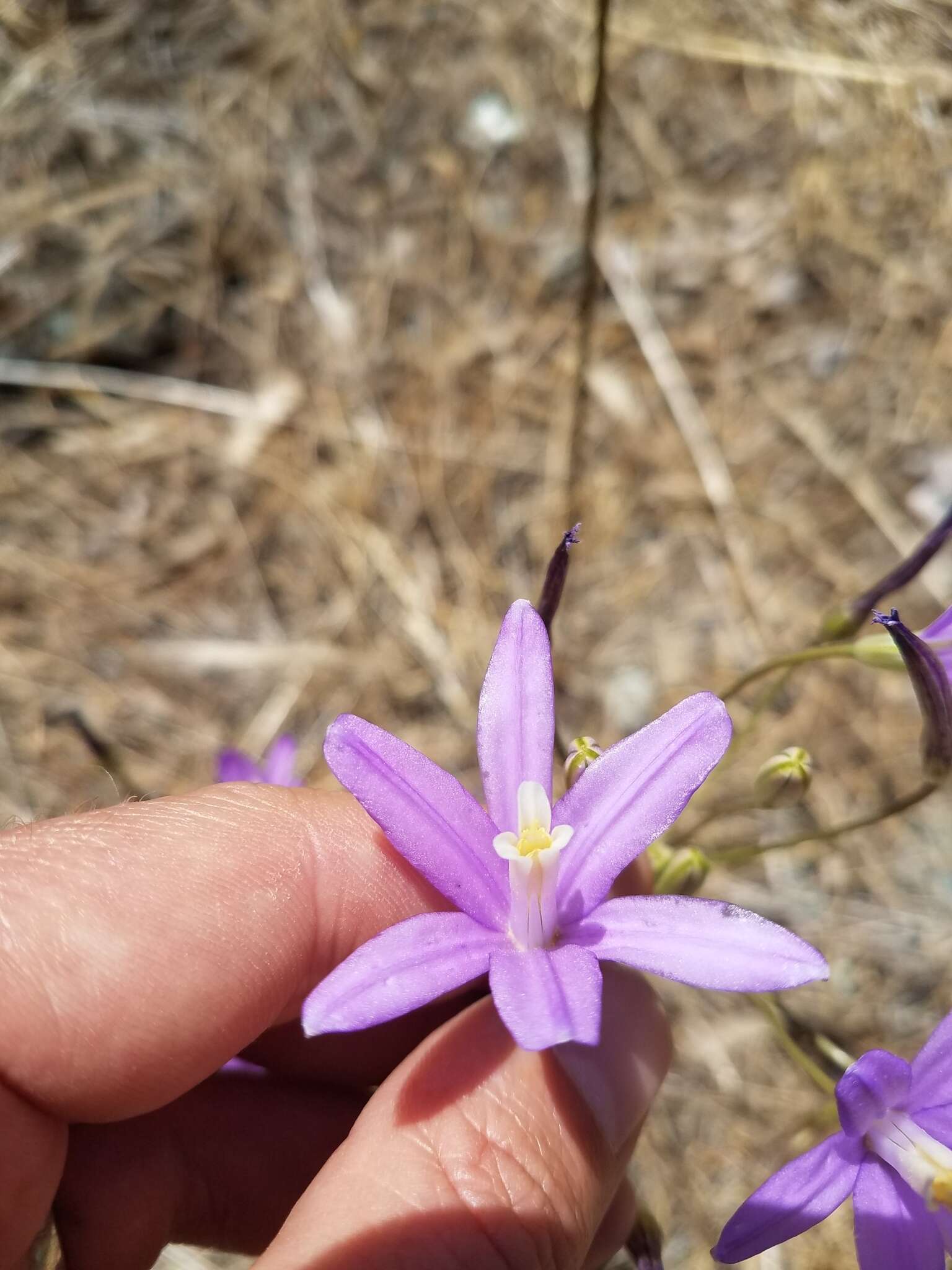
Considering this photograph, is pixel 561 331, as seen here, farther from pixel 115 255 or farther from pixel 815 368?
pixel 115 255

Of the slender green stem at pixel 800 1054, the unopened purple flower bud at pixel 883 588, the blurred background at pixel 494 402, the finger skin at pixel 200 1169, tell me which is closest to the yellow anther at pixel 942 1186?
the slender green stem at pixel 800 1054

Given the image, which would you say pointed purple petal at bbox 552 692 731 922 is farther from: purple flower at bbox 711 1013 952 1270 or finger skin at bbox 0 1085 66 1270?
finger skin at bbox 0 1085 66 1270

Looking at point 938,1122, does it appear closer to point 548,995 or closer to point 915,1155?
point 915,1155

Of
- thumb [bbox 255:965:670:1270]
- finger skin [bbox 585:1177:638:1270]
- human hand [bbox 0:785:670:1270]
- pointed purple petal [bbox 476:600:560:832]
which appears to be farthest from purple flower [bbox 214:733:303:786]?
finger skin [bbox 585:1177:638:1270]

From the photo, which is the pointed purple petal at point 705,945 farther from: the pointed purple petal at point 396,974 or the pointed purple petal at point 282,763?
the pointed purple petal at point 282,763

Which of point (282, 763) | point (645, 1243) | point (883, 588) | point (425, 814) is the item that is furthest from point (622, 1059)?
point (282, 763)
